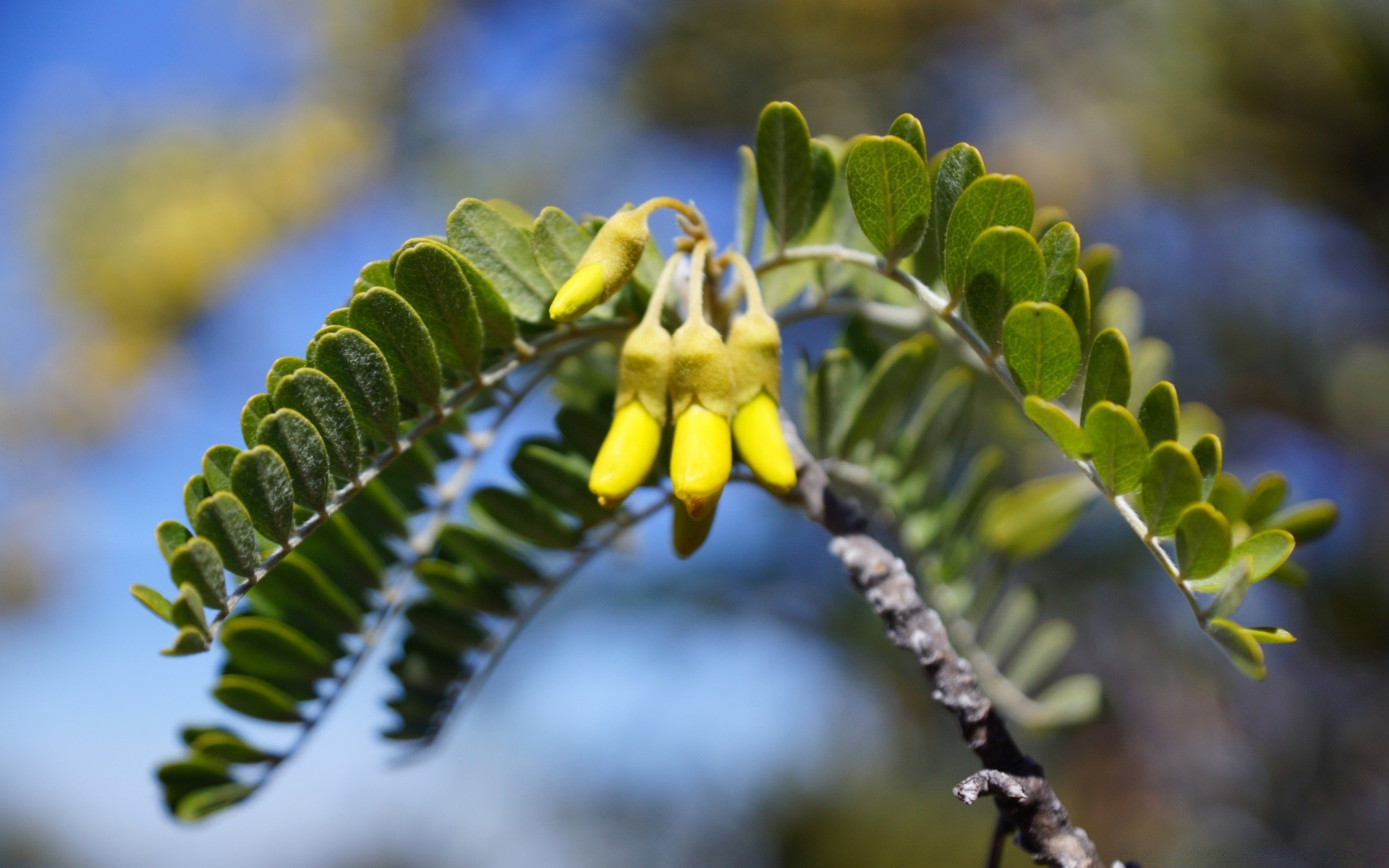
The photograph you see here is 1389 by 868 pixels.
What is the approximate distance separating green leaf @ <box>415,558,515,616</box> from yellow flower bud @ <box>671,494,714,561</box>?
263 millimetres

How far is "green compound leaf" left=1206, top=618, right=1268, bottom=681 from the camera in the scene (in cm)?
48

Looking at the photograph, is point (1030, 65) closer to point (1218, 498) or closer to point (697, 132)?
point (697, 132)

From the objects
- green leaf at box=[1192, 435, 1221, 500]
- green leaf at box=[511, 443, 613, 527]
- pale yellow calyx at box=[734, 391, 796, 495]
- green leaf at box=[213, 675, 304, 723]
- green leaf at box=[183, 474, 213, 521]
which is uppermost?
green leaf at box=[183, 474, 213, 521]

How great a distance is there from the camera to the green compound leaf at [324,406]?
58 cm

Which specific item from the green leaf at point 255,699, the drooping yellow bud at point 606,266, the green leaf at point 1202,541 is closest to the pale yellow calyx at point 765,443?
the drooping yellow bud at point 606,266

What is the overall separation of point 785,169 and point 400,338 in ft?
1.00

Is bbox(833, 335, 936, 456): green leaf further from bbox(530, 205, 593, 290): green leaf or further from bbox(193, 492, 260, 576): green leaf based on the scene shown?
bbox(193, 492, 260, 576): green leaf

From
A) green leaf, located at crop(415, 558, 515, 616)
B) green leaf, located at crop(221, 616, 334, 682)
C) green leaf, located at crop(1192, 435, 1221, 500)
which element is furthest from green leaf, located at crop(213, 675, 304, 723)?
green leaf, located at crop(1192, 435, 1221, 500)

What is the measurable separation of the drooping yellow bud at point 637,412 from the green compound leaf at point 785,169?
4.5 inches

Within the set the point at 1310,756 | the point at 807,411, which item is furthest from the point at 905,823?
the point at 807,411

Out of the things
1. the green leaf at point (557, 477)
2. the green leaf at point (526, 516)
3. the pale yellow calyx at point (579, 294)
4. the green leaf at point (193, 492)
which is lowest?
the green leaf at point (526, 516)

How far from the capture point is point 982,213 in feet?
1.96

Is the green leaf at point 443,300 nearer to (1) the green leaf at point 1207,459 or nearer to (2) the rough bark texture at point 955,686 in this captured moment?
(2) the rough bark texture at point 955,686

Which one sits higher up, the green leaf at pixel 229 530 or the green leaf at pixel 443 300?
the green leaf at pixel 443 300
